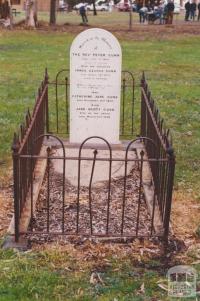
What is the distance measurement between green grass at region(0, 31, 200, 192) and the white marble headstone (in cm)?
99

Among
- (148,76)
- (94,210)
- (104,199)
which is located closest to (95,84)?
(104,199)

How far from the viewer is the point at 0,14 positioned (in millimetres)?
31922

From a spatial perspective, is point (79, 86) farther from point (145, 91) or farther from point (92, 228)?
point (92, 228)

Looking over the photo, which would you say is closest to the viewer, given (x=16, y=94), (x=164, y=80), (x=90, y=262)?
(x=90, y=262)

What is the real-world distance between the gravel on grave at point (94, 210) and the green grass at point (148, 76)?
0.75 m

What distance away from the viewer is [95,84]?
6883mm

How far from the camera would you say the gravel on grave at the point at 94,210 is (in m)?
5.11

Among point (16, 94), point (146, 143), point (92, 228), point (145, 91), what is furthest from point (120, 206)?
point (16, 94)

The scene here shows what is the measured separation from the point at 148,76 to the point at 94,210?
8.18 meters

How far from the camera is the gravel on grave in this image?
511 cm

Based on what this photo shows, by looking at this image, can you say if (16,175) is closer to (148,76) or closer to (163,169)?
(163,169)

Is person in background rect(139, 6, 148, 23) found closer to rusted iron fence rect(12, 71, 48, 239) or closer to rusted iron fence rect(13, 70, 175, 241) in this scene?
rusted iron fence rect(13, 70, 175, 241)

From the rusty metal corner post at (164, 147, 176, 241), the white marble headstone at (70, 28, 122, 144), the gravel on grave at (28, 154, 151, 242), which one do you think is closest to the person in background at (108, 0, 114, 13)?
the white marble headstone at (70, 28, 122, 144)

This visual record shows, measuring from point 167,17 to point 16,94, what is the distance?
24.9m
